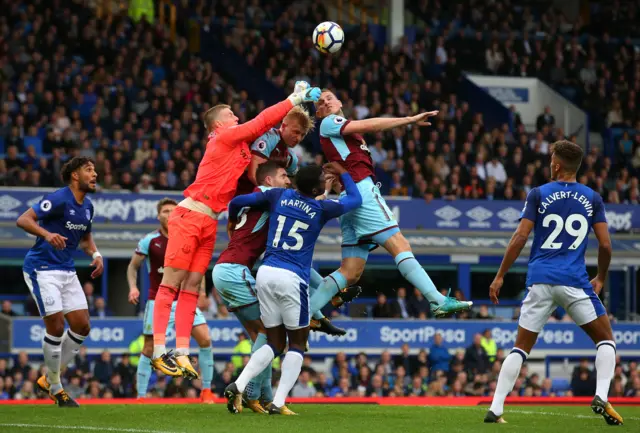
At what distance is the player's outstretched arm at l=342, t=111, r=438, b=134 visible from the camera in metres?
10.0

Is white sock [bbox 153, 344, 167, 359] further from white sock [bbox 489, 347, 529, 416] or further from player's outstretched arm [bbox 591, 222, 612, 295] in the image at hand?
player's outstretched arm [bbox 591, 222, 612, 295]

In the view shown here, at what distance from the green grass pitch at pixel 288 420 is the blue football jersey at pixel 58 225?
1.33 metres

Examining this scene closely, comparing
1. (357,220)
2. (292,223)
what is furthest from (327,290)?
(292,223)

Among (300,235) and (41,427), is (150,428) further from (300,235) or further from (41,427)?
(300,235)

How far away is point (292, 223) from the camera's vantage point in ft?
31.5

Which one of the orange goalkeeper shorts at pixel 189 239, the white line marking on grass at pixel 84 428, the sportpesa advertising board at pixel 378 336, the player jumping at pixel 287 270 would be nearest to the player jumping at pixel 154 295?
the orange goalkeeper shorts at pixel 189 239

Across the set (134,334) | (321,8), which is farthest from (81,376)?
(321,8)

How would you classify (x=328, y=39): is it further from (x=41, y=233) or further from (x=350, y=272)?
(x=41, y=233)

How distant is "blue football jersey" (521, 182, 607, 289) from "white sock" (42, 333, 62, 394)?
4456mm

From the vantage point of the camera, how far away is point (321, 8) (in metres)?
30.2

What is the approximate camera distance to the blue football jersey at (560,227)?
9.20 metres

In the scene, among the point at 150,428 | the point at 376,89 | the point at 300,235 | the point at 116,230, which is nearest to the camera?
the point at 150,428

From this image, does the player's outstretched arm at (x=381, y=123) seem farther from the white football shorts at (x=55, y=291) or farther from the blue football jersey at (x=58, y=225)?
the white football shorts at (x=55, y=291)

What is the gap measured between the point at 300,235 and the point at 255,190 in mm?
720
